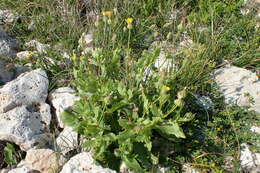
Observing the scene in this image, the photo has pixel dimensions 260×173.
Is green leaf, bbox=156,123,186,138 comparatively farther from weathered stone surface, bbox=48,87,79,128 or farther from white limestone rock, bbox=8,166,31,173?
white limestone rock, bbox=8,166,31,173

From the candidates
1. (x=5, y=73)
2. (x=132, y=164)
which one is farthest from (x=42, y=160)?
(x=5, y=73)

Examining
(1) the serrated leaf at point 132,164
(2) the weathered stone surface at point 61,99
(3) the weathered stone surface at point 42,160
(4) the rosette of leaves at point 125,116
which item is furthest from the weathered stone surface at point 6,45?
(1) the serrated leaf at point 132,164

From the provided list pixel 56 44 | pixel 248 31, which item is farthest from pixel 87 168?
pixel 248 31

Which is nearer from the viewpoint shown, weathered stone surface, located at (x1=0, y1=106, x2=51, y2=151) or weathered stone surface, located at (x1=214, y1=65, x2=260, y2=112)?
weathered stone surface, located at (x1=0, y1=106, x2=51, y2=151)

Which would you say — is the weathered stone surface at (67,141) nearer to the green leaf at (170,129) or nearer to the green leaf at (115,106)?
the green leaf at (115,106)

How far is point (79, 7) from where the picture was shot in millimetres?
3949

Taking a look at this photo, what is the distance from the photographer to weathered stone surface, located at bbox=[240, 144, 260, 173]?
8.08 feet

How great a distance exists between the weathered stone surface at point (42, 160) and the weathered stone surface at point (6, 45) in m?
1.31

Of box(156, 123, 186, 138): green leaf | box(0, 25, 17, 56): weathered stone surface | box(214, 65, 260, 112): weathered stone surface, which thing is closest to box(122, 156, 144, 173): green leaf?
box(156, 123, 186, 138): green leaf

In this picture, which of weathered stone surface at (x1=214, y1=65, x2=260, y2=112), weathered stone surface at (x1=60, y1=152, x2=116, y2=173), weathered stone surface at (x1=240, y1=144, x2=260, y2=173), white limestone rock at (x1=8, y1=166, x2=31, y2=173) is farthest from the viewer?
weathered stone surface at (x1=214, y1=65, x2=260, y2=112)

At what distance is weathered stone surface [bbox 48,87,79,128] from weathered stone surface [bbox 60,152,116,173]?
50 cm

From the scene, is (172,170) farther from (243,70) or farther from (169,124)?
(243,70)

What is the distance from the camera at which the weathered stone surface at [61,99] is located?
106 inches

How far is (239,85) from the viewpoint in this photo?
312 cm
